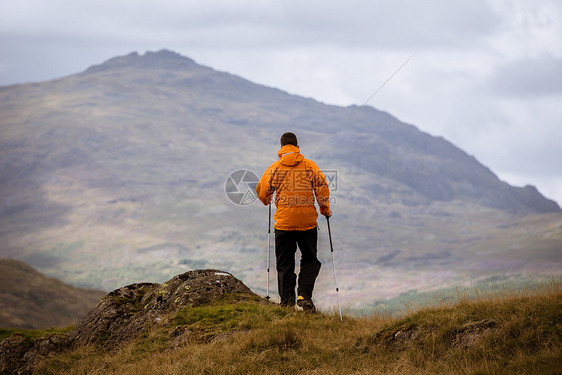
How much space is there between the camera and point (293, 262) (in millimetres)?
12188

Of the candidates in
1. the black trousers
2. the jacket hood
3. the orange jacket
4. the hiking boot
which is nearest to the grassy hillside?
the hiking boot

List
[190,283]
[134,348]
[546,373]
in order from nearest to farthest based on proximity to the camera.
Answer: [546,373] < [134,348] < [190,283]

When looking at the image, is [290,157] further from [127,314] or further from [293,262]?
[127,314]

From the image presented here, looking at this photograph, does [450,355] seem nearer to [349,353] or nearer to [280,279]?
[349,353]

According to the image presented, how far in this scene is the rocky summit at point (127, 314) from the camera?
1138cm

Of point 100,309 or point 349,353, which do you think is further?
point 100,309

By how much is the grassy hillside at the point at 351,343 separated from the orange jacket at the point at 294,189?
171cm

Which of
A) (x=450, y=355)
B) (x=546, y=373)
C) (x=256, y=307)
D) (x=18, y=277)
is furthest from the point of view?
(x=18, y=277)

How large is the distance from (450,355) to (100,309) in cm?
667

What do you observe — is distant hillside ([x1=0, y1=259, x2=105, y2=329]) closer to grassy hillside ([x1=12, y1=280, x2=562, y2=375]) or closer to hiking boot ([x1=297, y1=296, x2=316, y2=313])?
hiking boot ([x1=297, y1=296, x2=316, y2=313])

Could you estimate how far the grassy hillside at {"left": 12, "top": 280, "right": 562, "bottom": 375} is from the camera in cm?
880

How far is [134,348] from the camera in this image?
10.6m

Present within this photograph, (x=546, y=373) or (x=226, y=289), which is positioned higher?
(x=226, y=289)

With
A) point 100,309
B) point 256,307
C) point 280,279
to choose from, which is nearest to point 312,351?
point 256,307
